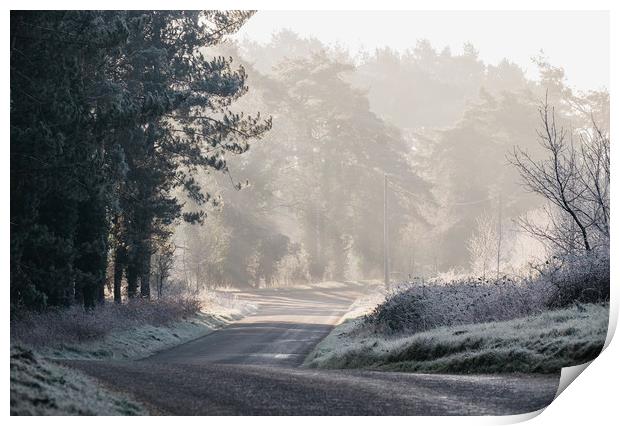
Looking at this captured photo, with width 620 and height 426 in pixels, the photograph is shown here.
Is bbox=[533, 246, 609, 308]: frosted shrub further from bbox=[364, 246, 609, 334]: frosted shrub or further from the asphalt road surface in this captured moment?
the asphalt road surface

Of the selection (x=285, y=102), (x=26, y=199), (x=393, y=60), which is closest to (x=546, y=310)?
(x=26, y=199)

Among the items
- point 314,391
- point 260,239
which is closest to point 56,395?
point 314,391

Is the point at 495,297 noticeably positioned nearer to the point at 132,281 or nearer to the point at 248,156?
the point at 132,281

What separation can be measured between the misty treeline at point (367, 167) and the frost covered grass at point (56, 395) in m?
43.0

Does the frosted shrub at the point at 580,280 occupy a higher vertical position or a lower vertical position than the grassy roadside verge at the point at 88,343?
higher

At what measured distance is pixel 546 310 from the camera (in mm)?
20703

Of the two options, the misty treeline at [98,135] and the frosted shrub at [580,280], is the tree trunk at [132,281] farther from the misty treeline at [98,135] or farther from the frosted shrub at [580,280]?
the frosted shrub at [580,280]

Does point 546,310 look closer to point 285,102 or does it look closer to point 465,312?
point 465,312

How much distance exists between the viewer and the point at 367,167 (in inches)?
2808

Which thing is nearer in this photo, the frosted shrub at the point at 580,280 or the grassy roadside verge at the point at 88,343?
the grassy roadside verge at the point at 88,343

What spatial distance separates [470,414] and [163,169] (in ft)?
71.5

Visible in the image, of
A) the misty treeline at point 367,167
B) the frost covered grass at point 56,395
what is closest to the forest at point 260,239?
the frost covered grass at point 56,395

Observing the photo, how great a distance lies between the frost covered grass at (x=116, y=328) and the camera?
20203 mm

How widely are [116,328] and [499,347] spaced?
12193 mm
